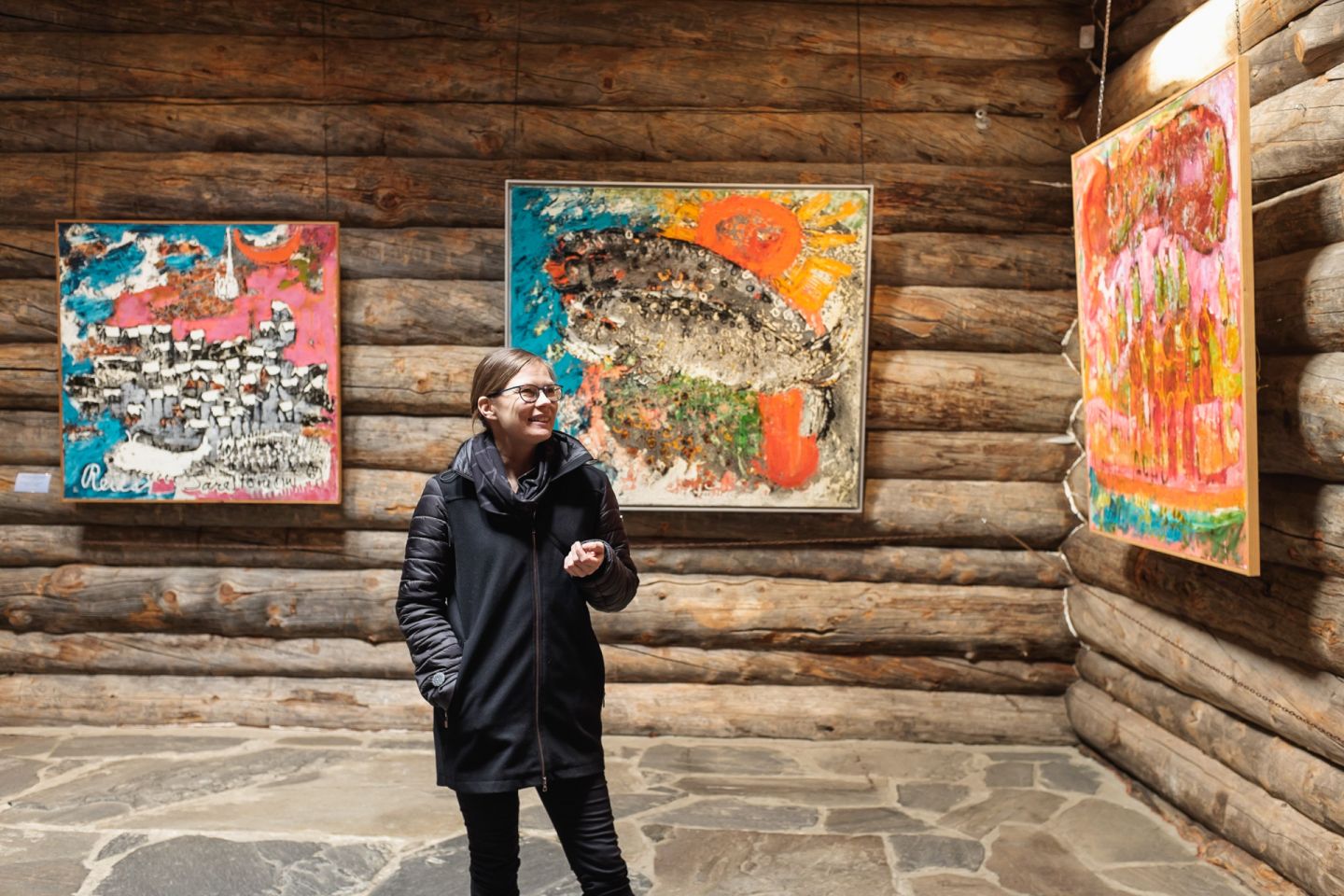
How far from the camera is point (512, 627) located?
9.68 feet

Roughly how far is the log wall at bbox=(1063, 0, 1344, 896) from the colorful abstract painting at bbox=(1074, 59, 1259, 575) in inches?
11.1

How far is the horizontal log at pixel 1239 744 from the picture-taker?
3.84 m

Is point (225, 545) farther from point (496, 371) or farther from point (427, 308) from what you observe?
point (496, 371)

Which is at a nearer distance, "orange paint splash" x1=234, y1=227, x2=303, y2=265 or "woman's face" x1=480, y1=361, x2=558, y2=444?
"woman's face" x1=480, y1=361, x2=558, y2=444

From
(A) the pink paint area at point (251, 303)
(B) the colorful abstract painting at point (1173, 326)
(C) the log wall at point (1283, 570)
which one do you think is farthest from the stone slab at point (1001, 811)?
(A) the pink paint area at point (251, 303)

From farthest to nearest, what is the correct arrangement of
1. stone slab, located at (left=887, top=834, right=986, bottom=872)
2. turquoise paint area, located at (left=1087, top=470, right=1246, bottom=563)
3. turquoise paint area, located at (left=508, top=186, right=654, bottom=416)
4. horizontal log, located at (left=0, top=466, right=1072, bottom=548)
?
1. horizontal log, located at (left=0, top=466, right=1072, bottom=548)
2. turquoise paint area, located at (left=508, top=186, right=654, bottom=416)
3. stone slab, located at (left=887, top=834, right=986, bottom=872)
4. turquoise paint area, located at (left=1087, top=470, right=1246, bottom=563)

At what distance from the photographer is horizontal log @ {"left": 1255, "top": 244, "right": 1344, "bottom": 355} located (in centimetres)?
370

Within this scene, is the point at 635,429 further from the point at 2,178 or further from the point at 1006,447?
the point at 2,178

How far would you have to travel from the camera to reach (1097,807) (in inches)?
193

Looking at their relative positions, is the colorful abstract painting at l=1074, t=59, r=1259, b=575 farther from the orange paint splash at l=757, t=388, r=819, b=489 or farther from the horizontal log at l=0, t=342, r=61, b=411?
the horizontal log at l=0, t=342, r=61, b=411

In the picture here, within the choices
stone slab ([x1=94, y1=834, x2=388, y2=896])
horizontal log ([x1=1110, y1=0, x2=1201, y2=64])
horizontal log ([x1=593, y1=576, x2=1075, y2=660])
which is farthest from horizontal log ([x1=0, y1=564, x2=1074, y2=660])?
horizontal log ([x1=1110, y1=0, x2=1201, y2=64])

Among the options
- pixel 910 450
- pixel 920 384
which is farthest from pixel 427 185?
pixel 910 450

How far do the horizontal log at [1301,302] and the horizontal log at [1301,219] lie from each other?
0.12 feet

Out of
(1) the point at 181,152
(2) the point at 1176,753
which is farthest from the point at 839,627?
(1) the point at 181,152
